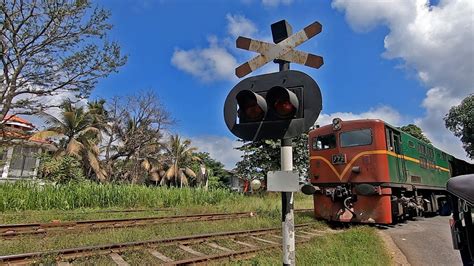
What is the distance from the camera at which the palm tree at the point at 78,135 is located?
85.5 ft

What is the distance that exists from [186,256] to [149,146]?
2891 cm

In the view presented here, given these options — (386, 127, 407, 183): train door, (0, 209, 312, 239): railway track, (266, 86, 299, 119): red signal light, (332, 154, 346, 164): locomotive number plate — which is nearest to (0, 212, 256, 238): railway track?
(0, 209, 312, 239): railway track

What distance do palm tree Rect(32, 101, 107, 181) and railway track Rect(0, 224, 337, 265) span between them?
20.4 metres

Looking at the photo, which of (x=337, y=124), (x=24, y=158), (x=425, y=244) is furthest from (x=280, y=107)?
(x=24, y=158)

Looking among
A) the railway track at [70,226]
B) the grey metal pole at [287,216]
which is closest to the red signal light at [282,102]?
the grey metal pole at [287,216]

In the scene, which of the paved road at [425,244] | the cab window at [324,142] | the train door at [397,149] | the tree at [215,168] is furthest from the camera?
the tree at [215,168]

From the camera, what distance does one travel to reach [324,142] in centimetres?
1218

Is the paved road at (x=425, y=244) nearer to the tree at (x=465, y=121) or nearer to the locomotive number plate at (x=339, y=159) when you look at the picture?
the locomotive number plate at (x=339, y=159)

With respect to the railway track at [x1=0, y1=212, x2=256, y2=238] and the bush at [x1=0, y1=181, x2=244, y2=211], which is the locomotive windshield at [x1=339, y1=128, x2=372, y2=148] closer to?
the railway track at [x1=0, y1=212, x2=256, y2=238]

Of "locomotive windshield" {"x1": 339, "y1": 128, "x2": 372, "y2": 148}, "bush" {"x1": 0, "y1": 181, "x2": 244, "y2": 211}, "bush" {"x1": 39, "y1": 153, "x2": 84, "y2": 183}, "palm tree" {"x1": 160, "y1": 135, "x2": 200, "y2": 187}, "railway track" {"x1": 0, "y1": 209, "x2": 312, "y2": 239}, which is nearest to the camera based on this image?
"railway track" {"x1": 0, "y1": 209, "x2": 312, "y2": 239}

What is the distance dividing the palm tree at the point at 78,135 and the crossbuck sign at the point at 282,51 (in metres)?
24.6

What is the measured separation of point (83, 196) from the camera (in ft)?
52.6

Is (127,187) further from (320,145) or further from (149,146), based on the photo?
(149,146)

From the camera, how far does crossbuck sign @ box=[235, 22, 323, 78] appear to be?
11.4 ft
